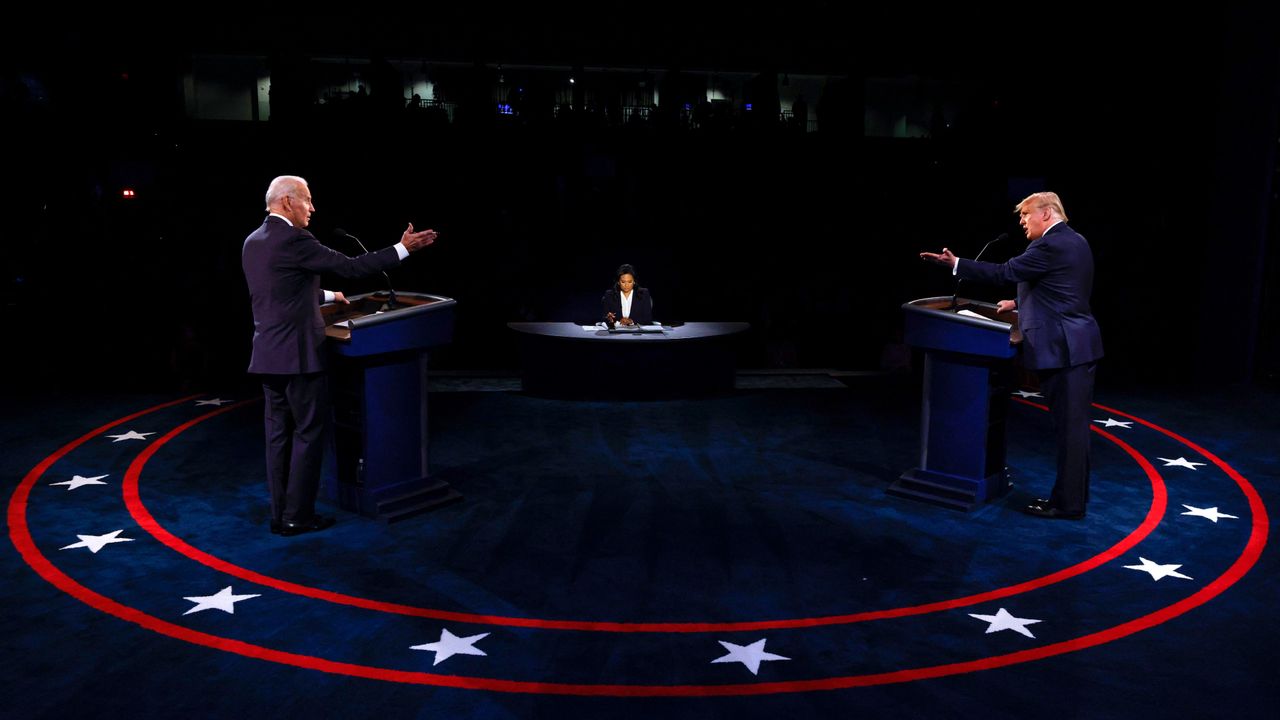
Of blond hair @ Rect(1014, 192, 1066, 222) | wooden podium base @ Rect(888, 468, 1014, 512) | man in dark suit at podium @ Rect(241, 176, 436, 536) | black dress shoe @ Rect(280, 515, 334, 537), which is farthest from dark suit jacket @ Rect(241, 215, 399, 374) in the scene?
blond hair @ Rect(1014, 192, 1066, 222)

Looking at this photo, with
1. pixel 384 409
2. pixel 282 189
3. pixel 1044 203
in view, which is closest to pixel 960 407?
pixel 1044 203

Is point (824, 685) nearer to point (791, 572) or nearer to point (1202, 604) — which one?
point (791, 572)

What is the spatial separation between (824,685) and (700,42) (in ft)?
46.3

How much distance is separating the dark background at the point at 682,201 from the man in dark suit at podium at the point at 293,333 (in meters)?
4.52

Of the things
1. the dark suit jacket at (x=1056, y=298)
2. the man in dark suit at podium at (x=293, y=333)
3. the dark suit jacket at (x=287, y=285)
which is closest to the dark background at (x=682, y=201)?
the man in dark suit at podium at (x=293, y=333)

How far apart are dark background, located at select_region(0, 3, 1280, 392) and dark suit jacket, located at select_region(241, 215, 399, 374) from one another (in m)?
4.68

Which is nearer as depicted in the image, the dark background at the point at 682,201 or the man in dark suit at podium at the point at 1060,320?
the man in dark suit at podium at the point at 1060,320

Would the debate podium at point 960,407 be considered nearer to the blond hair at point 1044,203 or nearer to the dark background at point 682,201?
the blond hair at point 1044,203

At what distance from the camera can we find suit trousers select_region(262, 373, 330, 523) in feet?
15.8

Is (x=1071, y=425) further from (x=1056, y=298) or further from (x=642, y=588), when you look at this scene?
(x=642, y=588)

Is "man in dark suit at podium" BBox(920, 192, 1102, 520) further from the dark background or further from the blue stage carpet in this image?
the dark background

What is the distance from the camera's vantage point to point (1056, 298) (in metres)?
5.04

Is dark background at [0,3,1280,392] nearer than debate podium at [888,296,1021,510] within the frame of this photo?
No

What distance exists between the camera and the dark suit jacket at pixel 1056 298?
495cm
